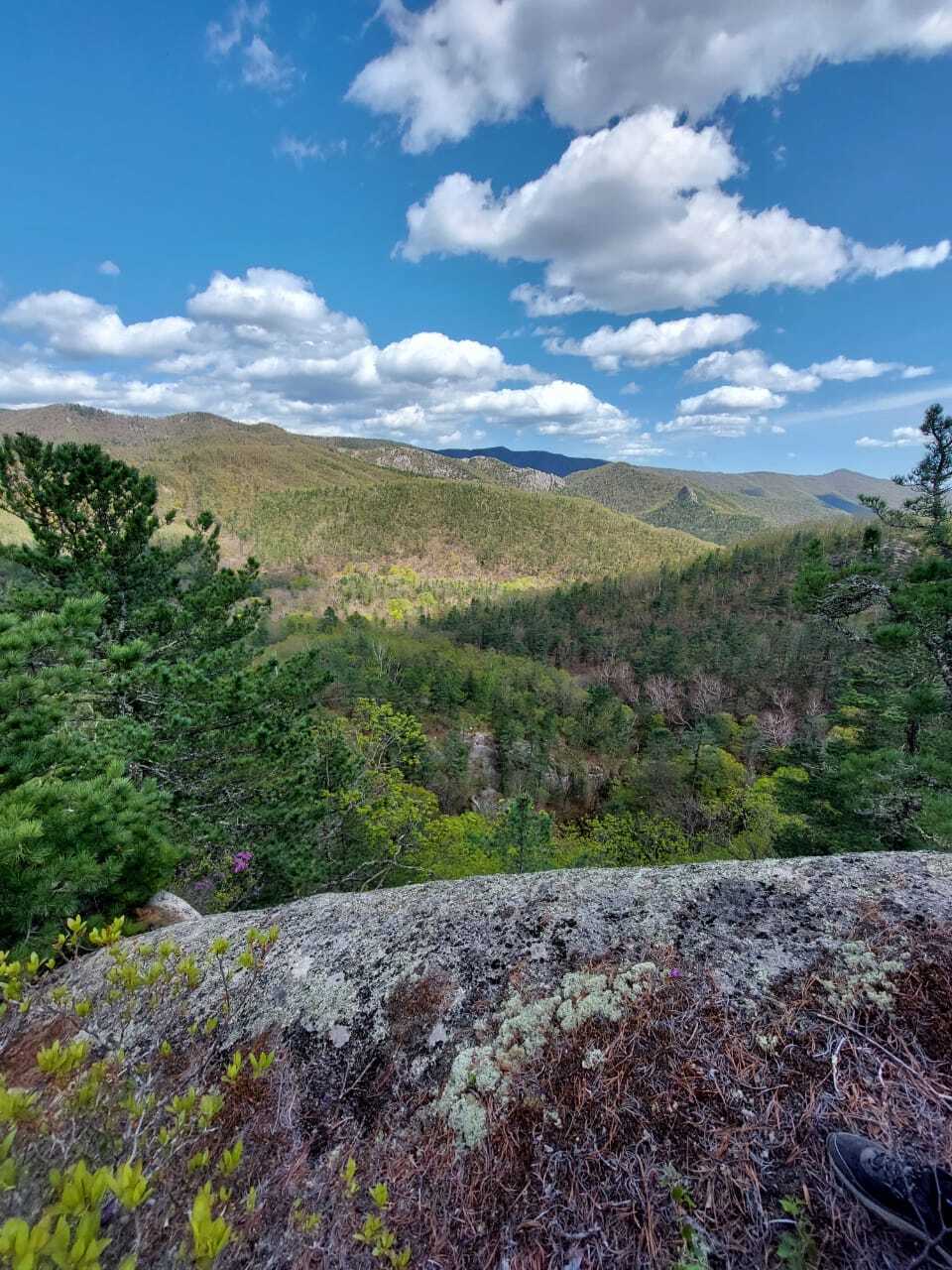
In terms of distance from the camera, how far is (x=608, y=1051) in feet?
6.43

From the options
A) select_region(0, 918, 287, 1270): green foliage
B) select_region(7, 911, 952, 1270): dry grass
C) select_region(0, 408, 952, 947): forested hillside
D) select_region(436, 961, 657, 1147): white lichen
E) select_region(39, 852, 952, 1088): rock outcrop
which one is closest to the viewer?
select_region(0, 918, 287, 1270): green foliage

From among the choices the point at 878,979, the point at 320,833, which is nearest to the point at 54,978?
the point at 878,979

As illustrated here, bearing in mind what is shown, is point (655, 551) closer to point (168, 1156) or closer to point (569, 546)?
point (569, 546)

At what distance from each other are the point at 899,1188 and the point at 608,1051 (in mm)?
877

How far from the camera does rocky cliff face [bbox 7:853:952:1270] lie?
1.51m

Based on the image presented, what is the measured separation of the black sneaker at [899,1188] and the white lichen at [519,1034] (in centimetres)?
77

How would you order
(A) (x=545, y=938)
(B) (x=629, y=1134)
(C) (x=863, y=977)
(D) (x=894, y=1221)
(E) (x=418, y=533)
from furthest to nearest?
(E) (x=418, y=533) → (A) (x=545, y=938) → (C) (x=863, y=977) → (B) (x=629, y=1134) → (D) (x=894, y=1221)

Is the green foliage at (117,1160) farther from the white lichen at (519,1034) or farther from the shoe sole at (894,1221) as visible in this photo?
the shoe sole at (894,1221)

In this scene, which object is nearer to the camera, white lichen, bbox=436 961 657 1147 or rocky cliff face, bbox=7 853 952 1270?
rocky cliff face, bbox=7 853 952 1270

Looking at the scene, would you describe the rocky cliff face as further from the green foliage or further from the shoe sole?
the green foliage

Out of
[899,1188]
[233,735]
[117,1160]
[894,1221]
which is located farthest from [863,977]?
[233,735]

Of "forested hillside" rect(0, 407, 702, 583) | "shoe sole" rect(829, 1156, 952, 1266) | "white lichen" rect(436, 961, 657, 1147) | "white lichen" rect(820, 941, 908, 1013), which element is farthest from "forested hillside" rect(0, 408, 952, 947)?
"forested hillside" rect(0, 407, 702, 583)

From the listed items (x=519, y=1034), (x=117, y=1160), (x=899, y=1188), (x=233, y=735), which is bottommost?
(x=233, y=735)

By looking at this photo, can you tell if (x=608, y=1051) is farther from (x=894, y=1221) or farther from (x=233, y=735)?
(x=233, y=735)
